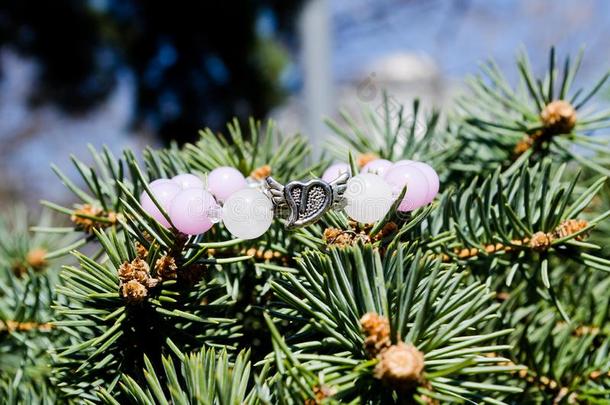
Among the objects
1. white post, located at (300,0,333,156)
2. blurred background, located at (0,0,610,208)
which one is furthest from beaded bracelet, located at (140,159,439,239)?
blurred background, located at (0,0,610,208)

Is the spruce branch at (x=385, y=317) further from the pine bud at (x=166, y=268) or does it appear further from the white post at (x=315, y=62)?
the white post at (x=315, y=62)

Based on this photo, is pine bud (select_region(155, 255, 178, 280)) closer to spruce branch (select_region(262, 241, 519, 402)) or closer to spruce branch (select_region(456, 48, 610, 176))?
spruce branch (select_region(262, 241, 519, 402))

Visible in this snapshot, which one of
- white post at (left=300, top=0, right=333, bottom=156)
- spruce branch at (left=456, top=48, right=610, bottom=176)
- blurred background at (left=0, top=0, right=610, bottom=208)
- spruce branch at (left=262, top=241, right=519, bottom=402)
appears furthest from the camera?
blurred background at (left=0, top=0, right=610, bottom=208)

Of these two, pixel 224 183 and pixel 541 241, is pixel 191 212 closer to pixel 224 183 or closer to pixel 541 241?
pixel 224 183

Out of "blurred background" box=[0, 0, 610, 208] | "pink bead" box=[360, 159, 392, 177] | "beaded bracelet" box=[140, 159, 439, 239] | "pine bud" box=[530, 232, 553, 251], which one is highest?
"blurred background" box=[0, 0, 610, 208]

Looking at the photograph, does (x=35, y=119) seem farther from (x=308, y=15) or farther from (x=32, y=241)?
(x=32, y=241)

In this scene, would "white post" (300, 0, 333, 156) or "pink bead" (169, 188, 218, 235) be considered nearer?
"pink bead" (169, 188, 218, 235)

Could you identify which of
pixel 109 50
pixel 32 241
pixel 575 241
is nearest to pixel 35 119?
pixel 109 50
